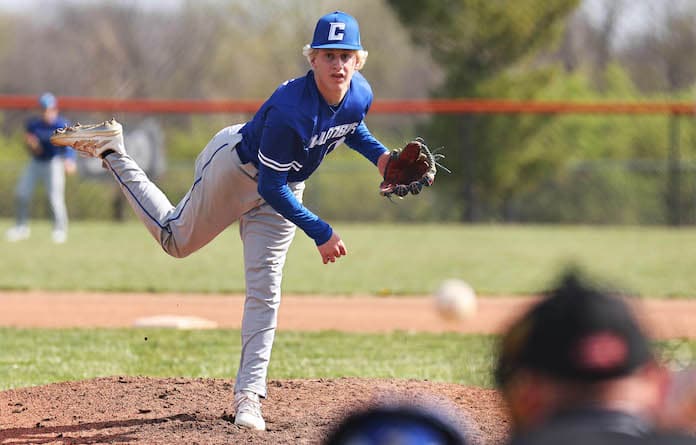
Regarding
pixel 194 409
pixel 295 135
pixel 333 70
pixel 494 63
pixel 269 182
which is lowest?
pixel 194 409

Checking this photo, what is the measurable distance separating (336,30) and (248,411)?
1563mm

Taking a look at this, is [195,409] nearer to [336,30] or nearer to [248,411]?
[248,411]

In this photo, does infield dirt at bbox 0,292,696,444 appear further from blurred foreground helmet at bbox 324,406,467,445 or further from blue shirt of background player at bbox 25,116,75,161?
blue shirt of background player at bbox 25,116,75,161

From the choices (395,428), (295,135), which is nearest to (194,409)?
(295,135)

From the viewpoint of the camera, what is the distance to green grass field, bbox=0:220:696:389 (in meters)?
5.93

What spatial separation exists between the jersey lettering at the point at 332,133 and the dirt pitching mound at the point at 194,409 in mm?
1071

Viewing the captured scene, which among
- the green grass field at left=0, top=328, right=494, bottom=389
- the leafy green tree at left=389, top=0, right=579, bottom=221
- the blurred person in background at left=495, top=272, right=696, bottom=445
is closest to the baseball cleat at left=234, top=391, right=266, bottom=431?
the green grass field at left=0, top=328, right=494, bottom=389

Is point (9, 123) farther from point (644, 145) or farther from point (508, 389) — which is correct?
point (508, 389)

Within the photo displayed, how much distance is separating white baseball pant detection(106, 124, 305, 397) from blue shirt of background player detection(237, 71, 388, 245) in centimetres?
18

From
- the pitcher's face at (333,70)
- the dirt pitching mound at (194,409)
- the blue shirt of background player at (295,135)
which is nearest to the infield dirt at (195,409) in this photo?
the dirt pitching mound at (194,409)

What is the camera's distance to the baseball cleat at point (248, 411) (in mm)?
4008

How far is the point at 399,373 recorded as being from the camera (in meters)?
5.71

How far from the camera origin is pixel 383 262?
12805mm

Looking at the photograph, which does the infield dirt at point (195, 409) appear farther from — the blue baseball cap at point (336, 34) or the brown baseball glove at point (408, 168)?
the blue baseball cap at point (336, 34)
